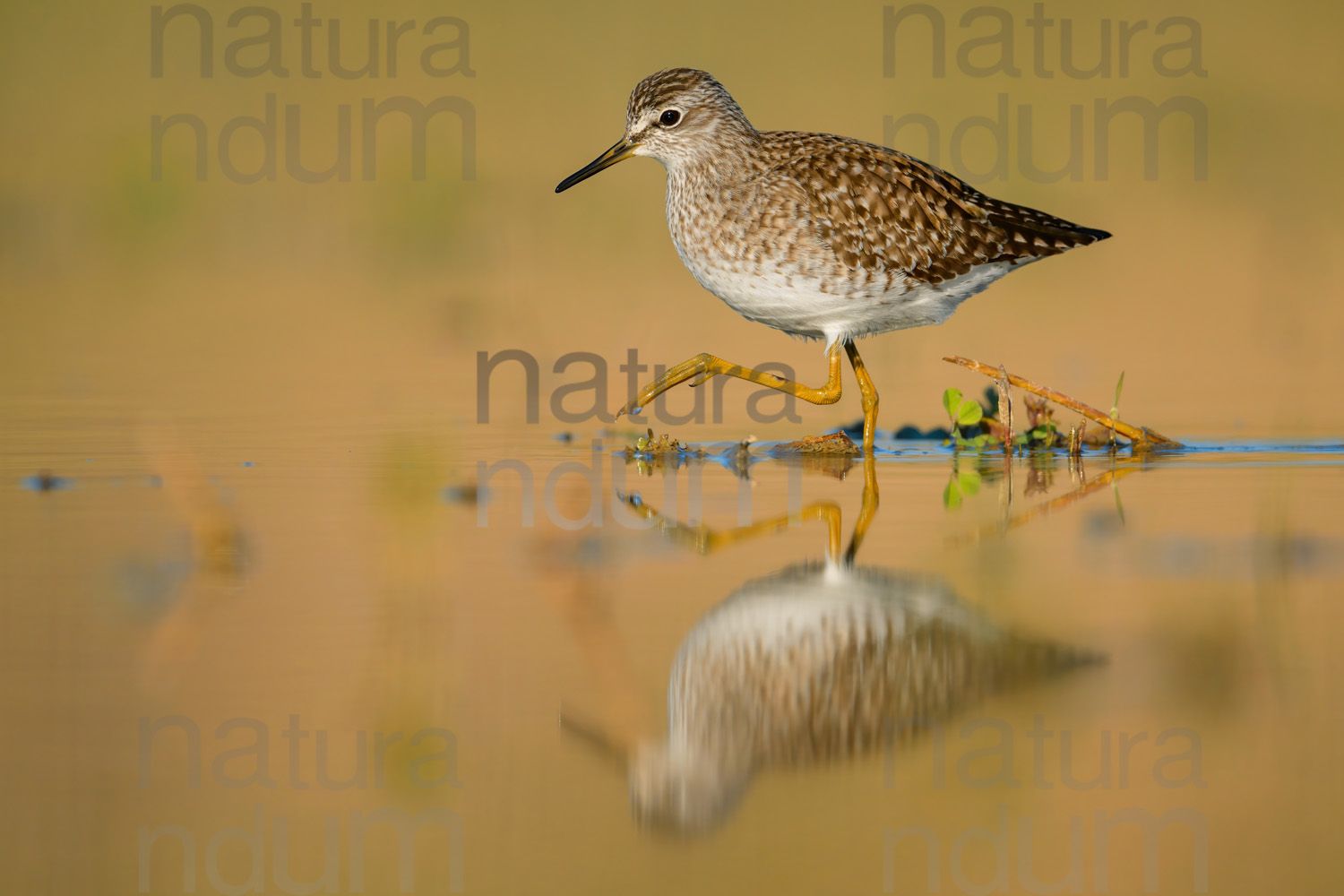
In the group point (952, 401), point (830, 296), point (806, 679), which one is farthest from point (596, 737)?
point (952, 401)

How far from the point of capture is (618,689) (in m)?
3.95

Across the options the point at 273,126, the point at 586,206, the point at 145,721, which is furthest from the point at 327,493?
the point at 273,126

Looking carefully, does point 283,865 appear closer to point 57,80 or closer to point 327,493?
point 327,493

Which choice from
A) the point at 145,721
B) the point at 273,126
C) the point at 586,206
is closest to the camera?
the point at 145,721

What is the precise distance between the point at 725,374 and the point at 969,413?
1.33 meters

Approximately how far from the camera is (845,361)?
558 inches

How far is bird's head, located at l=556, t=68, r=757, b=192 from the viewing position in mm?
8312

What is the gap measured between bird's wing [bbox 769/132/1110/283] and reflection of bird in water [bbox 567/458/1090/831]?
3.38 metres

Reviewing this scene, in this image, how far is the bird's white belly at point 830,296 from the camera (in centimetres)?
770

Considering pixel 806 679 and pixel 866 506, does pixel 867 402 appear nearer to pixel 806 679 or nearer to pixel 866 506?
pixel 866 506

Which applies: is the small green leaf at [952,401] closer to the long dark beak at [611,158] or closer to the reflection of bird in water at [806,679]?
the long dark beak at [611,158]

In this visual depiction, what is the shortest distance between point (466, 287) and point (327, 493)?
7944 millimetres

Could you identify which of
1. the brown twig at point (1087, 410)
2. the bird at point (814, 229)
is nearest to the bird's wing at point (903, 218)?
the bird at point (814, 229)

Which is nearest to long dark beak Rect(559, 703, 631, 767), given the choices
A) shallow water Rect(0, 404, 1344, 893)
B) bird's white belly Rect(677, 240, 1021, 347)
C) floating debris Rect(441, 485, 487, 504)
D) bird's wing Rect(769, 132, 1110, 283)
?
shallow water Rect(0, 404, 1344, 893)
